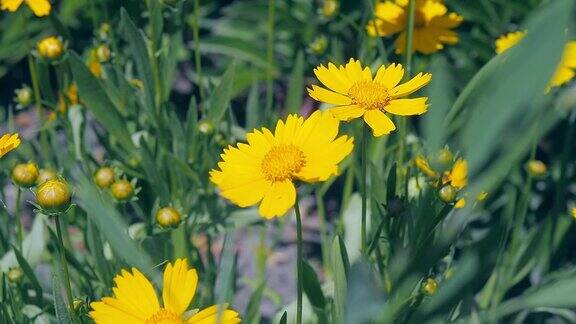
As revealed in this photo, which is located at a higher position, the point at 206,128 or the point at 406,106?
the point at 206,128

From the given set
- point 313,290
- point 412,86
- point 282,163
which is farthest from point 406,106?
point 313,290

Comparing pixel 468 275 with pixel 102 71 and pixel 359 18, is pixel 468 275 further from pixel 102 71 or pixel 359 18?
pixel 359 18

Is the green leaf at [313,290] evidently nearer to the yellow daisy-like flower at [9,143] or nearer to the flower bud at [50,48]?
the yellow daisy-like flower at [9,143]

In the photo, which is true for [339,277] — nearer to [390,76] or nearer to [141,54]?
[390,76]

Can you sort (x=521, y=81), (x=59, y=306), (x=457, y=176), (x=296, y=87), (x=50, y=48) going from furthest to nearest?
(x=296, y=87)
(x=50, y=48)
(x=457, y=176)
(x=59, y=306)
(x=521, y=81)

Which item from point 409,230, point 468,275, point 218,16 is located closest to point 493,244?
point 468,275

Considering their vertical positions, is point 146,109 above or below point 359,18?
below

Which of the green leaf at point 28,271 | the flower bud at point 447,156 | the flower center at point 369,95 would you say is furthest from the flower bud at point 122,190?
the flower bud at point 447,156
